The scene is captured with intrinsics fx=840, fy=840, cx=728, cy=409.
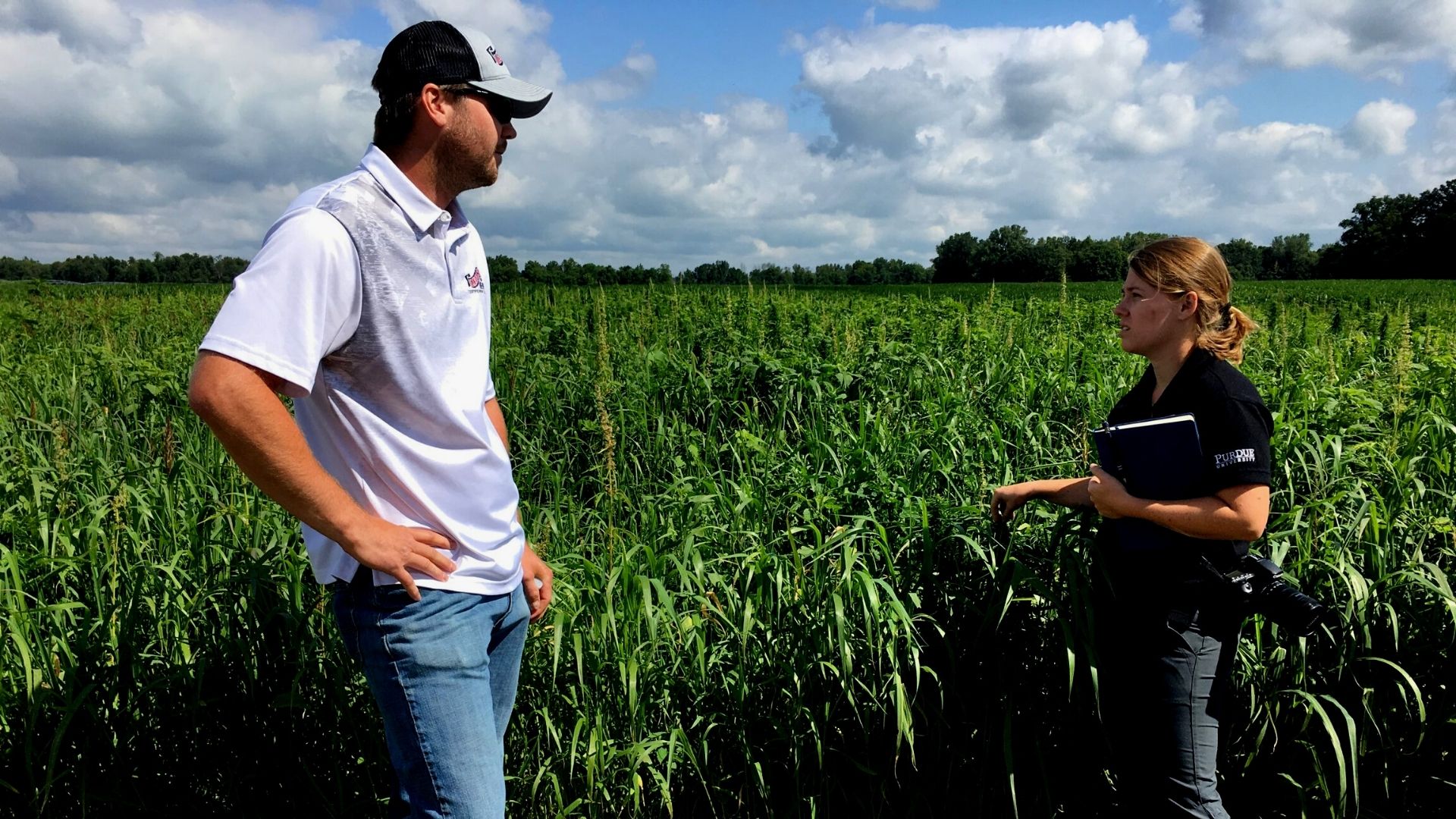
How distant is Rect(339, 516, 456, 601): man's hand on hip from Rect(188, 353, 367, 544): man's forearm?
26mm

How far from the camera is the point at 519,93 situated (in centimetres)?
177

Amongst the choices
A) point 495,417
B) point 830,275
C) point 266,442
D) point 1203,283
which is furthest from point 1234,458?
point 830,275

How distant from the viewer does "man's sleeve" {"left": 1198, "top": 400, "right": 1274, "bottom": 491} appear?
2.02 meters

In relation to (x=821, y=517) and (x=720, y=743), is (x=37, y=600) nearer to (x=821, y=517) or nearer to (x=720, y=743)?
(x=720, y=743)

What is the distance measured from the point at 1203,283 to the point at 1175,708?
109 cm

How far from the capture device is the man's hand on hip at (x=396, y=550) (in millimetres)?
1532

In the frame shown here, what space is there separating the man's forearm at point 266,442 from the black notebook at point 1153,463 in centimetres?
187

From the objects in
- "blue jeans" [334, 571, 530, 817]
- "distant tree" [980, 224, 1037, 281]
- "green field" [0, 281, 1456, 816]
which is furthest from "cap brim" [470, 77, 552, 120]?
"distant tree" [980, 224, 1037, 281]

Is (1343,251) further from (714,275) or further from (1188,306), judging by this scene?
(1188,306)

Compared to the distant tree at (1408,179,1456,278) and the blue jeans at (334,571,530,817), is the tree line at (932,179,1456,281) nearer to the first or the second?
the distant tree at (1408,179,1456,278)

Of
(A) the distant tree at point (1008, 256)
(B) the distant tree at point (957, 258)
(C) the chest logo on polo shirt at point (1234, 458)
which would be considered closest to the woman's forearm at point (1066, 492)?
(C) the chest logo on polo shirt at point (1234, 458)

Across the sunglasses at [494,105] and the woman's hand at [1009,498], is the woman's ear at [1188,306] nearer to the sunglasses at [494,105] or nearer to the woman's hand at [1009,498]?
the woman's hand at [1009,498]

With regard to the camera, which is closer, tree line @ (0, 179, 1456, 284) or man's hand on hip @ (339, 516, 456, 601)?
man's hand on hip @ (339, 516, 456, 601)

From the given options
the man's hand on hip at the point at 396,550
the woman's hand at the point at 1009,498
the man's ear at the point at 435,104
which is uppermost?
the man's ear at the point at 435,104
